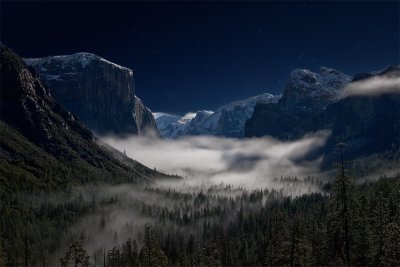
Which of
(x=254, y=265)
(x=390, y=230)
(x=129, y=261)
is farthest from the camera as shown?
(x=129, y=261)

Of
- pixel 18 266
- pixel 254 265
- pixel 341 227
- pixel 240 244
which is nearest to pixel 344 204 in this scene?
pixel 341 227

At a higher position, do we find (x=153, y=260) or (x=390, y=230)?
(x=390, y=230)

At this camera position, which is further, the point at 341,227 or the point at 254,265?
the point at 254,265

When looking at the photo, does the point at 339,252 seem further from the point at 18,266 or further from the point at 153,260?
the point at 18,266

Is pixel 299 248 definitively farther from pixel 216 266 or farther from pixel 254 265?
pixel 254 265

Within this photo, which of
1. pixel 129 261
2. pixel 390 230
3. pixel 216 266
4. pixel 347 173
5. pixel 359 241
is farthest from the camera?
pixel 129 261

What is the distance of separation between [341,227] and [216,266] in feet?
217

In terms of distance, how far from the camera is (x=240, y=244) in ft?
654

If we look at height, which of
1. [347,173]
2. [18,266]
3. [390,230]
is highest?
[347,173]

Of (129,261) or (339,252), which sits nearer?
(339,252)

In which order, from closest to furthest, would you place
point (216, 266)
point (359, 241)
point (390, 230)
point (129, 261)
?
point (390, 230), point (359, 241), point (216, 266), point (129, 261)

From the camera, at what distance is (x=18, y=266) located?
194875mm

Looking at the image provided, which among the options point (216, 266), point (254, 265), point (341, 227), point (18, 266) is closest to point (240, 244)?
point (254, 265)

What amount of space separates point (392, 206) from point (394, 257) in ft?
194
